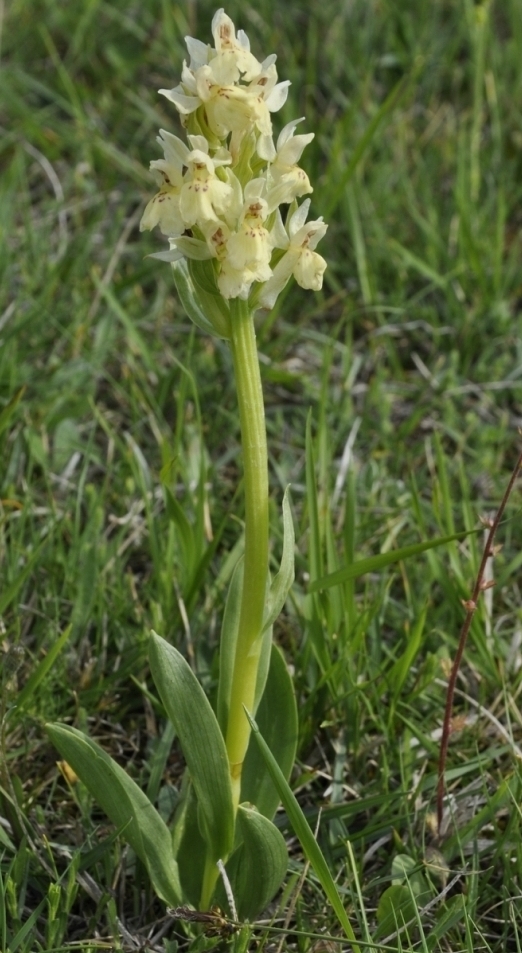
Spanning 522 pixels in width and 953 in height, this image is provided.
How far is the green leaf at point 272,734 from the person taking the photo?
169 centimetres

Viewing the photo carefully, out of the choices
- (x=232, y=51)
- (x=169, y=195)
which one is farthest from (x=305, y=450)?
(x=232, y=51)

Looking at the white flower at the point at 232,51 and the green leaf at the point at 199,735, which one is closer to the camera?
the white flower at the point at 232,51

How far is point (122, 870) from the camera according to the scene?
174 cm

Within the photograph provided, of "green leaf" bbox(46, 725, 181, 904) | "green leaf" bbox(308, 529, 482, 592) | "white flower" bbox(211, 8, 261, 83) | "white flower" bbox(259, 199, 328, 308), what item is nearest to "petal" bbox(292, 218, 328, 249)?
"white flower" bbox(259, 199, 328, 308)

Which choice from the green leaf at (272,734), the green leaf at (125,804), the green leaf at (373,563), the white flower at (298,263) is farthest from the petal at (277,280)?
the green leaf at (125,804)

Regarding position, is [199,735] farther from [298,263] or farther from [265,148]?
[265,148]

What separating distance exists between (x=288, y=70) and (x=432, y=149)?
583 millimetres

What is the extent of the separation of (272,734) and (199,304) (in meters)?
0.73

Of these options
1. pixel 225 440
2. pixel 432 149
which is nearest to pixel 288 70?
pixel 432 149

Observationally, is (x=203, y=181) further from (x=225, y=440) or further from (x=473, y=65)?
(x=473, y=65)

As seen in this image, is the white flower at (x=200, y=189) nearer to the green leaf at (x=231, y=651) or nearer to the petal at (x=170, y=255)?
the petal at (x=170, y=255)

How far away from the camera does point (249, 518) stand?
1521mm

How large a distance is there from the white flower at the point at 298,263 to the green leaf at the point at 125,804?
2.32 feet

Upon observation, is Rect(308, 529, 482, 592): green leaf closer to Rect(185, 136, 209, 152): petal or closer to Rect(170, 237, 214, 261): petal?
Rect(170, 237, 214, 261): petal
